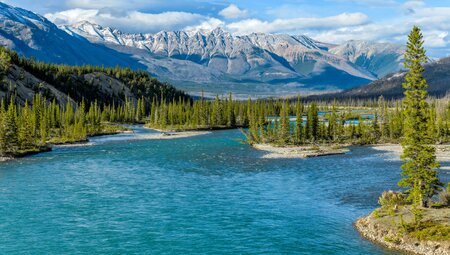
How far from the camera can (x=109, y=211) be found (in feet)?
198

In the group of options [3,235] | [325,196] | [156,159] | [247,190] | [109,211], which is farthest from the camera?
[156,159]

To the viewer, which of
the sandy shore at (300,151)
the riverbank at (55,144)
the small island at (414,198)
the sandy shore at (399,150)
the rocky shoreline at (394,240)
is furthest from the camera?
the sandy shore at (300,151)


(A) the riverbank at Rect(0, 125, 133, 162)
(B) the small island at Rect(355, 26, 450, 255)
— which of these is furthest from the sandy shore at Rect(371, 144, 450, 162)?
(A) the riverbank at Rect(0, 125, 133, 162)

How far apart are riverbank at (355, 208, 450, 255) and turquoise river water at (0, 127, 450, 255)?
1645 mm

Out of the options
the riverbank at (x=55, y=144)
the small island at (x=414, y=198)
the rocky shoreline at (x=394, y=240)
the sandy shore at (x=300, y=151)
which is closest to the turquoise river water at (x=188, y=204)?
the rocky shoreline at (x=394, y=240)

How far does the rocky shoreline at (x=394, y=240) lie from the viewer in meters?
42.2

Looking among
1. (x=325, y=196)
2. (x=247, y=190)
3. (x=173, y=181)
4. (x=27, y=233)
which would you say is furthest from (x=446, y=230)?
(x=173, y=181)

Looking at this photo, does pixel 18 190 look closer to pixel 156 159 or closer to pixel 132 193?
pixel 132 193

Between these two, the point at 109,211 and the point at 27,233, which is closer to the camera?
the point at 27,233

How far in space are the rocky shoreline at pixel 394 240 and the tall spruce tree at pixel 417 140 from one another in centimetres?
620

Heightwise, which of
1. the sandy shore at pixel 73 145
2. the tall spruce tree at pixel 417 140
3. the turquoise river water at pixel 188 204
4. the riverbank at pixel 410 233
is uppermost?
the tall spruce tree at pixel 417 140

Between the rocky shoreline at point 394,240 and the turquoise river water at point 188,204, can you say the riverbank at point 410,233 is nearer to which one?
the rocky shoreline at point 394,240

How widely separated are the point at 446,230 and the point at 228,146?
328 ft

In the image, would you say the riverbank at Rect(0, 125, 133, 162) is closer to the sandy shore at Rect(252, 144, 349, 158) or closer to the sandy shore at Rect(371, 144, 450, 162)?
the sandy shore at Rect(252, 144, 349, 158)
